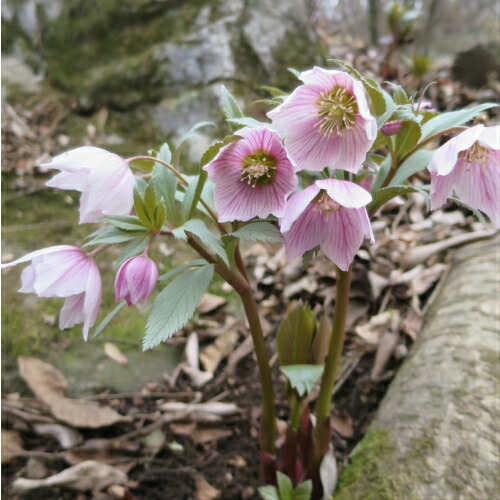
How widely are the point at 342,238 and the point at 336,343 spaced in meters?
0.28

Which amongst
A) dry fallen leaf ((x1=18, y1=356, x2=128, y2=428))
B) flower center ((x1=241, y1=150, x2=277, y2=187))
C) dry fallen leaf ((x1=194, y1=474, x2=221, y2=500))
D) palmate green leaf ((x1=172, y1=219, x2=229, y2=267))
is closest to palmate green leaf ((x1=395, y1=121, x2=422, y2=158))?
flower center ((x1=241, y1=150, x2=277, y2=187))

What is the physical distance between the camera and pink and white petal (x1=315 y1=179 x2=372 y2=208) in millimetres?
591

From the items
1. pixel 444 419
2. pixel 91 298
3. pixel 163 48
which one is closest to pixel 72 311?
pixel 91 298

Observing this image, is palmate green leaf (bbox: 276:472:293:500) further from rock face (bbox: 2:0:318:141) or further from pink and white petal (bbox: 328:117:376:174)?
rock face (bbox: 2:0:318:141)

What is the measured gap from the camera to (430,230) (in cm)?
183

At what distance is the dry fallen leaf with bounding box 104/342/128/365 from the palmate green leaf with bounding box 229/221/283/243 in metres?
0.97

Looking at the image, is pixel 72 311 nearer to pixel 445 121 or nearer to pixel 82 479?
pixel 82 479

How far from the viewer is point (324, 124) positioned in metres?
0.67

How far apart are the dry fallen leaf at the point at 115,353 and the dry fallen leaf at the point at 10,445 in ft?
1.14

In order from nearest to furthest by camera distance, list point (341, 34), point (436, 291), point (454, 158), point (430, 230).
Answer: point (454, 158), point (436, 291), point (430, 230), point (341, 34)

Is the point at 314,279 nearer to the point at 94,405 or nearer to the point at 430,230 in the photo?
the point at 430,230

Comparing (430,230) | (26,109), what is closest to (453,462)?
(430,230)

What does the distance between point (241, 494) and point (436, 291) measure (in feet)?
2.84

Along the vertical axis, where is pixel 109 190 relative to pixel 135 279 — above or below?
above
